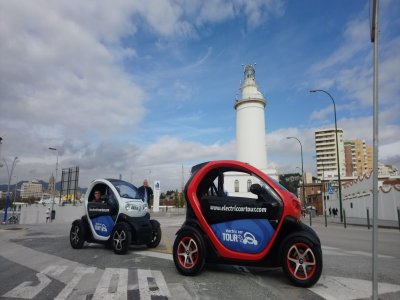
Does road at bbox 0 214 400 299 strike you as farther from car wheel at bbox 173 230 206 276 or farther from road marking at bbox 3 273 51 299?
car wheel at bbox 173 230 206 276

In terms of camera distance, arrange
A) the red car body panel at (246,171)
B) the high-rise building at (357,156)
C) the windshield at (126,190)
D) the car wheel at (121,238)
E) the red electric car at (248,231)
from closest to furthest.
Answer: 1. the red electric car at (248,231)
2. the red car body panel at (246,171)
3. the car wheel at (121,238)
4. the windshield at (126,190)
5. the high-rise building at (357,156)

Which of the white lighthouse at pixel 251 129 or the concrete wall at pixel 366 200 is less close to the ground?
the white lighthouse at pixel 251 129

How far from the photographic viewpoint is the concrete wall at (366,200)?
30.1 meters

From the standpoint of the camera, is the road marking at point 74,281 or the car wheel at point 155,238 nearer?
the road marking at point 74,281

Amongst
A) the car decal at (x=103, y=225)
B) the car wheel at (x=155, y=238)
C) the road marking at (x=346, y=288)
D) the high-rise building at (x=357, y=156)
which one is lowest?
the road marking at (x=346, y=288)

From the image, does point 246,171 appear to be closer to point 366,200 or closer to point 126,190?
point 126,190

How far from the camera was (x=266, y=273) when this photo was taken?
21.3ft

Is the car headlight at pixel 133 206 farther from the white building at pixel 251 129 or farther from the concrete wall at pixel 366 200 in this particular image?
the white building at pixel 251 129

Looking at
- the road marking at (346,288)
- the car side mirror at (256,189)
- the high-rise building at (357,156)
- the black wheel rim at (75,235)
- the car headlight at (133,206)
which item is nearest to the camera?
the road marking at (346,288)

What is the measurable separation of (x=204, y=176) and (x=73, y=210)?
41.6 m

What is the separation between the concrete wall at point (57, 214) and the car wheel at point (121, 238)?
35.7 metres

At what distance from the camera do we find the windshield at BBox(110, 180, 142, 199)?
31.7 feet

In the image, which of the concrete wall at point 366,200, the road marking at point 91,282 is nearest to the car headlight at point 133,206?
the road marking at point 91,282

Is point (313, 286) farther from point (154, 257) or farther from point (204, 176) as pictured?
point (154, 257)
